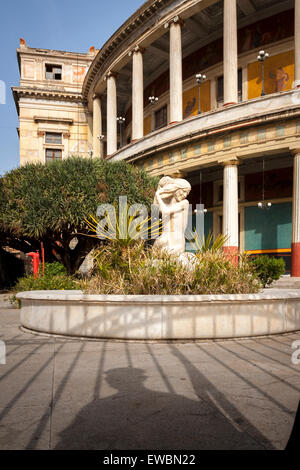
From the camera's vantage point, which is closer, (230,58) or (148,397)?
(148,397)

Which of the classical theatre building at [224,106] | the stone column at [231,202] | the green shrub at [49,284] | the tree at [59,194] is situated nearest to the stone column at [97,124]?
the classical theatre building at [224,106]

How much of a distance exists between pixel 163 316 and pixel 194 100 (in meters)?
22.1

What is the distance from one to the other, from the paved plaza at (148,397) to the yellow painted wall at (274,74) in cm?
1882

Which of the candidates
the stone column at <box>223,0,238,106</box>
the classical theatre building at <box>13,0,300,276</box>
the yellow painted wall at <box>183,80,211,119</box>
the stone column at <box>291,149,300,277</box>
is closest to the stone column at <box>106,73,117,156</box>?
the classical theatre building at <box>13,0,300,276</box>

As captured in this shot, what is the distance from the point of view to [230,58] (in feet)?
60.8

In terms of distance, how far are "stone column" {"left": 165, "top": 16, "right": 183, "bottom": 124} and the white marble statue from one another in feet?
45.0

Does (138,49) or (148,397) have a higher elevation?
(138,49)

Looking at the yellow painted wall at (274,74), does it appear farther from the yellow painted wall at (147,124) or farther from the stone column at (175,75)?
the yellow painted wall at (147,124)

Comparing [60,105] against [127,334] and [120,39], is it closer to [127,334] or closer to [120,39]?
[120,39]

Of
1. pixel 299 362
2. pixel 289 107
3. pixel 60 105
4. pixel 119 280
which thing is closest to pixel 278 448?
pixel 299 362

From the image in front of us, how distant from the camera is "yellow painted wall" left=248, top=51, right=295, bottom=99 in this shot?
1998 centimetres

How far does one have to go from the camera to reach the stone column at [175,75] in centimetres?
2089

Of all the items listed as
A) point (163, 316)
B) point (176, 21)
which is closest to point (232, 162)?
point (176, 21)

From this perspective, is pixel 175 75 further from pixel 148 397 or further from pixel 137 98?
pixel 148 397
